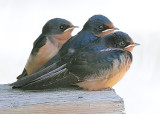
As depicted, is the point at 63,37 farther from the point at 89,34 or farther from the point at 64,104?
the point at 64,104

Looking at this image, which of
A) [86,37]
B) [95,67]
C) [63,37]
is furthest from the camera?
[63,37]

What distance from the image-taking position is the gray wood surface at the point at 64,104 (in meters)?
2.13

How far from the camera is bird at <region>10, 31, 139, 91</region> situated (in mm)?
2301

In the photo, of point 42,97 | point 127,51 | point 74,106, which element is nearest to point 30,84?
point 42,97

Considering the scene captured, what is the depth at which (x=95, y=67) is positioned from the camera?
231cm

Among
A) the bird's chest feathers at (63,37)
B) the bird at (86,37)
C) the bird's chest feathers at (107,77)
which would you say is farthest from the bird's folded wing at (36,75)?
the bird's chest feathers at (63,37)

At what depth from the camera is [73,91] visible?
7.68 ft

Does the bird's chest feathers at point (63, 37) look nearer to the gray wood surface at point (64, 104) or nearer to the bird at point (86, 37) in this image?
the bird at point (86, 37)

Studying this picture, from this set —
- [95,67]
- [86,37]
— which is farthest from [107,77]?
[86,37]

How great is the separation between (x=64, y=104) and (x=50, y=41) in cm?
55

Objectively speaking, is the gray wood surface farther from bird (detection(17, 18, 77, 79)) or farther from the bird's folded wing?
bird (detection(17, 18, 77, 79))

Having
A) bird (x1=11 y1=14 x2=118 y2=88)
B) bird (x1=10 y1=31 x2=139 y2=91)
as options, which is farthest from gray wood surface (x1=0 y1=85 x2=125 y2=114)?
bird (x1=11 y1=14 x2=118 y2=88)

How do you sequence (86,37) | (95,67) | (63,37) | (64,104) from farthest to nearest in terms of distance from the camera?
(63,37)
(86,37)
(95,67)
(64,104)

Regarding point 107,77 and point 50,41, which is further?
point 50,41
